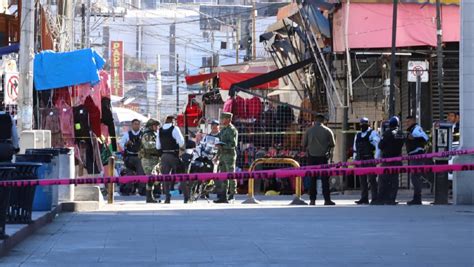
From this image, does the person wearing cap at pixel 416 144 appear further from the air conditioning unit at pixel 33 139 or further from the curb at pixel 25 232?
the curb at pixel 25 232

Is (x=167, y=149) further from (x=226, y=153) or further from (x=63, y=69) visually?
(x=63, y=69)

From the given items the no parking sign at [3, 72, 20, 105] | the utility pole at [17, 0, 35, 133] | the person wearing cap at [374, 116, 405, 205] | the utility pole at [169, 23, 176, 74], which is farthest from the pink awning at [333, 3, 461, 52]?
the utility pole at [169, 23, 176, 74]

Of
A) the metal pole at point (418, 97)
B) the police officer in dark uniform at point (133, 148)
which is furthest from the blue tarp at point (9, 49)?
the metal pole at point (418, 97)

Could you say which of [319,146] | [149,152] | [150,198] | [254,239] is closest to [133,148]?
[149,152]

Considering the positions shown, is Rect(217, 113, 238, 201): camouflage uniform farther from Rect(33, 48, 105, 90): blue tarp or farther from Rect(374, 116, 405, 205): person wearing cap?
Rect(33, 48, 105, 90): blue tarp

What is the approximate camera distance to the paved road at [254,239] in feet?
35.5

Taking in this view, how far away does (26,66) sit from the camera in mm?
19609

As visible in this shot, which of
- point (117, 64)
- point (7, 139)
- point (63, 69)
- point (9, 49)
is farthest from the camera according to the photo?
point (117, 64)

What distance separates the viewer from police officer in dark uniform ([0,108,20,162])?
51.0 ft

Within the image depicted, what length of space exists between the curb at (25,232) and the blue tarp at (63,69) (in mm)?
7687

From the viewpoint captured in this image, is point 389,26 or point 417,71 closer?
point 417,71

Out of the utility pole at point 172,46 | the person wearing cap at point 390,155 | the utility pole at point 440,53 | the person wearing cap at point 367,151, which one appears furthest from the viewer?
the utility pole at point 172,46

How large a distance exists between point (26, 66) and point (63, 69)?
194 inches

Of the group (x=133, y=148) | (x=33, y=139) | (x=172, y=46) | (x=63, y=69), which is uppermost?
(x=172, y=46)
